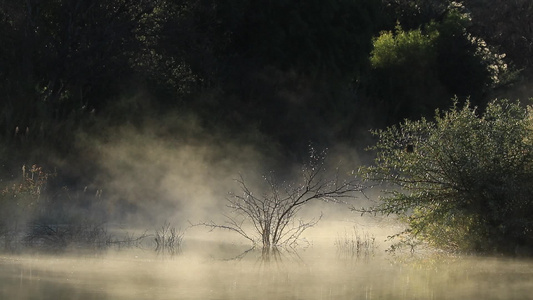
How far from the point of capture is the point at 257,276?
1452 cm

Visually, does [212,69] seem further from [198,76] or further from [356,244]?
[356,244]

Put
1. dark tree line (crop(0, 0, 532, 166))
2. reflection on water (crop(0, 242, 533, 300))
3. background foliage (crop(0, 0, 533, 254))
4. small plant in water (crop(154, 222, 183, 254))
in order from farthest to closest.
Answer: dark tree line (crop(0, 0, 532, 166)), background foliage (crop(0, 0, 533, 254)), small plant in water (crop(154, 222, 183, 254)), reflection on water (crop(0, 242, 533, 300))

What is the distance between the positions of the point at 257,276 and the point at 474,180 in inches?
190

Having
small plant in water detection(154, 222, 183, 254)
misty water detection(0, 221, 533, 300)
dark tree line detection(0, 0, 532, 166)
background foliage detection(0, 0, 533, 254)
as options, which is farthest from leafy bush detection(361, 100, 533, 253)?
dark tree line detection(0, 0, 532, 166)

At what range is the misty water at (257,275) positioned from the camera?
42.2ft

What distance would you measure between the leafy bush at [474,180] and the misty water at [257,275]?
66 centimetres

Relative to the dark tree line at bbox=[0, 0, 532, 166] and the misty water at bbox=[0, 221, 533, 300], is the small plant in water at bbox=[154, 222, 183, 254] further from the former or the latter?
the dark tree line at bbox=[0, 0, 532, 166]

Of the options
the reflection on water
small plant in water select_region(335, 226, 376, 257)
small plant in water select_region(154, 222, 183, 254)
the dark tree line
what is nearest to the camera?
the reflection on water

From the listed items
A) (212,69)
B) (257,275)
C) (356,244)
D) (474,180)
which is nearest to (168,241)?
(356,244)

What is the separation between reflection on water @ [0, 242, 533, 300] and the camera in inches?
506

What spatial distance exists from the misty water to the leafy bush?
26.0 inches

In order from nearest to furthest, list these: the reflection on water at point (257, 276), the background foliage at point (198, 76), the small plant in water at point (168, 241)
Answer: the reflection on water at point (257, 276), the small plant in water at point (168, 241), the background foliage at point (198, 76)

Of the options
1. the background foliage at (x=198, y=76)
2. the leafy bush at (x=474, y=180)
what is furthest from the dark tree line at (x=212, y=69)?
the leafy bush at (x=474, y=180)

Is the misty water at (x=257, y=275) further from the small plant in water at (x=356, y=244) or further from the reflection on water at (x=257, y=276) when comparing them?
the small plant in water at (x=356, y=244)
